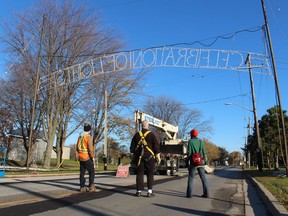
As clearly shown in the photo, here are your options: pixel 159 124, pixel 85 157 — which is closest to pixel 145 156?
pixel 85 157

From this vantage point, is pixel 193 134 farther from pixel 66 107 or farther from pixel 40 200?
pixel 66 107

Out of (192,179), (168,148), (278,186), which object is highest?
(168,148)

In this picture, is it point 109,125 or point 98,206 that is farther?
point 109,125

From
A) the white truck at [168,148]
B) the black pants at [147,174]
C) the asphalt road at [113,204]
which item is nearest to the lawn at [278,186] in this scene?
the asphalt road at [113,204]

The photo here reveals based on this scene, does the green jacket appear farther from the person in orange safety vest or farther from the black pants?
the person in orange safety vest

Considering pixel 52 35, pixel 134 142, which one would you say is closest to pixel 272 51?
pixel 134 142

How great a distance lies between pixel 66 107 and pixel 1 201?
78.2ft

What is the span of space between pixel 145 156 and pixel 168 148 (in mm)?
15233

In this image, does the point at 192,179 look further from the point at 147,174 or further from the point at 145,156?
the point at 145,156

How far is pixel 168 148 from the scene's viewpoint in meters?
24.0

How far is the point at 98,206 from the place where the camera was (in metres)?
7.20

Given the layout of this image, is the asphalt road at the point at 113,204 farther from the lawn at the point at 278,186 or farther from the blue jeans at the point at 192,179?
the lawn at the point at 278,186

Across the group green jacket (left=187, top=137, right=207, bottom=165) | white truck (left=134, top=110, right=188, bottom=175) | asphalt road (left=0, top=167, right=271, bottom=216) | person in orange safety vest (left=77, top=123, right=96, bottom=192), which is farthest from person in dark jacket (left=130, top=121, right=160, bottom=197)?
white truck (left=134, top=110, right=188, bottom=175)

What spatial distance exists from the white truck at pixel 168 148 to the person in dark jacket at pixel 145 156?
1172cm
